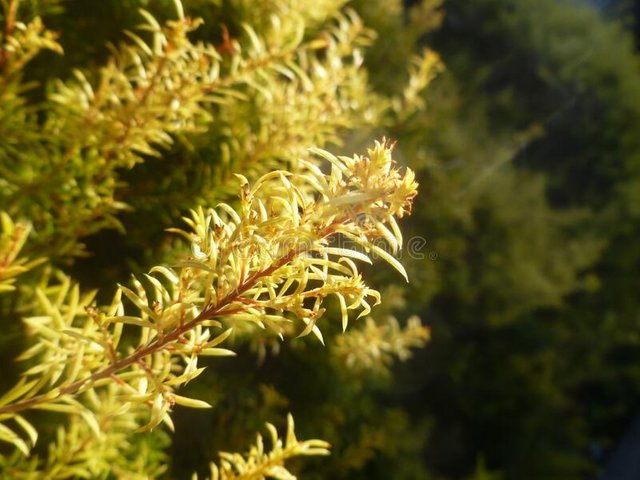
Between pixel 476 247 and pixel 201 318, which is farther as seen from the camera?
pixel 476 247

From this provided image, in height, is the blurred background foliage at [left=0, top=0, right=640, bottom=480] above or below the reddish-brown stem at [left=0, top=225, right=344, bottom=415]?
above

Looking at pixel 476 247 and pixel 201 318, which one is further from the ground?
pixel 476 247

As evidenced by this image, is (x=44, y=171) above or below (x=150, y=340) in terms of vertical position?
above

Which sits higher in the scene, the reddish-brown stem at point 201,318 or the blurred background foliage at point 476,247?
the blurred background foliage at point 476,247

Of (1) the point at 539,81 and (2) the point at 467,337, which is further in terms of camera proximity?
(1) the point at 539,81

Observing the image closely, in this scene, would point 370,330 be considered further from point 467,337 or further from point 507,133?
point 507,133

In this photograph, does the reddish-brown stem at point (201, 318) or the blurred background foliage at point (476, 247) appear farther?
the blurred background foliage at point (476, 247)

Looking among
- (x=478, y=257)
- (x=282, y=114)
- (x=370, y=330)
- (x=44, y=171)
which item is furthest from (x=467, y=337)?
(x=44, y=171)

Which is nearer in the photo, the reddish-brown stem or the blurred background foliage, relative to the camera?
the reddish-brown stem
